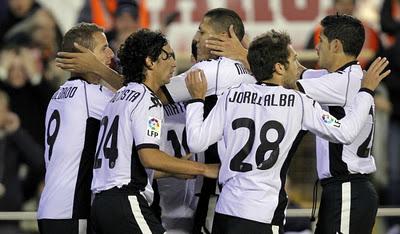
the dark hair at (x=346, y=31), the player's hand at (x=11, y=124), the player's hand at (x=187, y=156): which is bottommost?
the player's hand at (x=11, y=124)

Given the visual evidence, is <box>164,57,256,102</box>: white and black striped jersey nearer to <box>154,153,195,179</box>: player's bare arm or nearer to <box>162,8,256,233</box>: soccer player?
<box>162,8,256,233</box>: soccer player

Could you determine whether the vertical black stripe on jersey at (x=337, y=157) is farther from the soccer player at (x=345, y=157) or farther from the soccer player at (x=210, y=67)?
the soccer player at (x=210, y=67)

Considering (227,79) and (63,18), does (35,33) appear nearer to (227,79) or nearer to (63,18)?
(63,18)

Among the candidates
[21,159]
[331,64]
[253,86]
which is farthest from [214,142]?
[21,159]

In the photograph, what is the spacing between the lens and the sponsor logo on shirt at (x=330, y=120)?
24.5 feet

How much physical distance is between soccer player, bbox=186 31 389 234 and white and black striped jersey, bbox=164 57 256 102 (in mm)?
441

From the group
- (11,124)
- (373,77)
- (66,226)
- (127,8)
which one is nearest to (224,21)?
(373,77)

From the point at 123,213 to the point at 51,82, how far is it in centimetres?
500

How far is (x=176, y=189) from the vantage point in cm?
847

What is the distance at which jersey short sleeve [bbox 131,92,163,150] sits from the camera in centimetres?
742

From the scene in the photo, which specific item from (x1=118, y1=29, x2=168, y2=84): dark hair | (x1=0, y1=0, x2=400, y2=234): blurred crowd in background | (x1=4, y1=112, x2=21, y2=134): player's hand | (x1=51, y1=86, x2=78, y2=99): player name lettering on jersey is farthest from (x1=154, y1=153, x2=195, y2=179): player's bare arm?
(x1=4, y1=112, x2=21, y2=134): player's hand

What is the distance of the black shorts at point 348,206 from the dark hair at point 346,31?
2.57 ft

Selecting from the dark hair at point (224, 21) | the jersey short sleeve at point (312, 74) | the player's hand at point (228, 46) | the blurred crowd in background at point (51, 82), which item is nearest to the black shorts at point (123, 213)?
the player's hand at point (228, 46)

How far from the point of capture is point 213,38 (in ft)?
26.5
